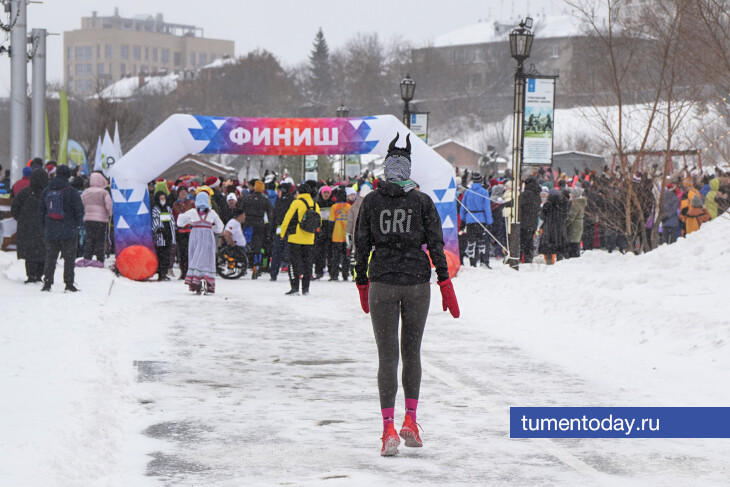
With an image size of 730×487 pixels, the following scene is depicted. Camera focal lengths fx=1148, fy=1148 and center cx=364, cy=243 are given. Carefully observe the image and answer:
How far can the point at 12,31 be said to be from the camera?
24375mm

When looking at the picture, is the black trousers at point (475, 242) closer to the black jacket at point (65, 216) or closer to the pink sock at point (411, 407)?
the black jacket at point (65, 216)

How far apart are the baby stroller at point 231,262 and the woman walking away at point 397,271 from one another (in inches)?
579

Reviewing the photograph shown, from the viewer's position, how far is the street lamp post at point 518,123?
20844 mm

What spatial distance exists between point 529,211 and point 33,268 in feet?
33.3

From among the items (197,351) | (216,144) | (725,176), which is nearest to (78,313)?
(197,351)

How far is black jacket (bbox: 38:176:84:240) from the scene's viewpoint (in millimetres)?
16047

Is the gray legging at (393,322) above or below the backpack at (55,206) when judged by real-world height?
below

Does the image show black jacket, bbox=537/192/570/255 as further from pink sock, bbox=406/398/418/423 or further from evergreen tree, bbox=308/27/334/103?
evergreen tree, bbox=308/27/334/103

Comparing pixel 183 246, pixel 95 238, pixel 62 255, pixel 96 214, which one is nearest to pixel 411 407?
pixel 62 255

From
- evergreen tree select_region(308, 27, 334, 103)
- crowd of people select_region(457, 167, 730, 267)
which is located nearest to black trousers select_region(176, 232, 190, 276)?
crowd of people select_region(457, 167, 730, 267)

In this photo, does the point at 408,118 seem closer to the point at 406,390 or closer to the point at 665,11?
the point at 665,11

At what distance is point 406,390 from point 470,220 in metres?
17.6

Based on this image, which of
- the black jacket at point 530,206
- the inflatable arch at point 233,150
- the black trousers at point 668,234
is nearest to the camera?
the inflatable arch at point 233,150

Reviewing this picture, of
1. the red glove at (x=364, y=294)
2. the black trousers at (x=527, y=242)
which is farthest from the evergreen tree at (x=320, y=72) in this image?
the red glove at (x=364, y=294)
